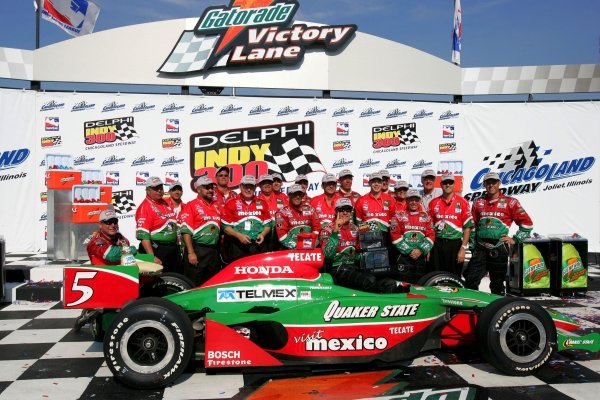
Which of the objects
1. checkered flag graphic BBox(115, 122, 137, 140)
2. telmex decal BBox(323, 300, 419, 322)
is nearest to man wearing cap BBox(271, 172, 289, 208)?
telmex decal BBox(323, 300, 419, 322)

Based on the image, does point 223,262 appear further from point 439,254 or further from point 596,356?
point 596,356

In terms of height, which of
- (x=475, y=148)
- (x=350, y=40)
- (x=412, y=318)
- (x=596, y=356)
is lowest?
(x=596, y=356)

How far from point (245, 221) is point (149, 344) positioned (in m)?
2.24

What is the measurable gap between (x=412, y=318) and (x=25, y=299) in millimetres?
5262

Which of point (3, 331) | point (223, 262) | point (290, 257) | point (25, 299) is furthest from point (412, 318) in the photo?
point (25, 299)

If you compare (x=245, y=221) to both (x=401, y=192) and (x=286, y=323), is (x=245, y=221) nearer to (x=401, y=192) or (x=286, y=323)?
(x=401, y=192)

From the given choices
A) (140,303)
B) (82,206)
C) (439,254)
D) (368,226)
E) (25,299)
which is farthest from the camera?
(82,206)

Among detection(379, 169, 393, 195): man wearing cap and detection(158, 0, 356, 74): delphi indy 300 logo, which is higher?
detection(158, 0, 356, 74): delphi indy 300 logo

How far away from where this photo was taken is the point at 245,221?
5789mm

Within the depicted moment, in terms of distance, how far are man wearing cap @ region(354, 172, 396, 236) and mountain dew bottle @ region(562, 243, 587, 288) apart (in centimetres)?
264

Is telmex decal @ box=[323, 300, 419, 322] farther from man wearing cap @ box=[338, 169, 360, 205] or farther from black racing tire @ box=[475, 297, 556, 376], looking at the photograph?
man wearing cap @ box=[338, 169, 360, 205]

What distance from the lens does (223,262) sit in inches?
243

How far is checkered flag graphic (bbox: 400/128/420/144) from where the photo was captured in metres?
11.8

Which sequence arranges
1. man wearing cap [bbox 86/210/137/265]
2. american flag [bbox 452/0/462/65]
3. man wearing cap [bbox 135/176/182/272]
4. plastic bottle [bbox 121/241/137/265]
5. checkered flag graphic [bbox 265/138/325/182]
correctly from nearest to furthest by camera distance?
plastic bottle [bbox 121/241/137/265]
man wearing cap [bbox 86/210/137/265]
man wearing cap [bbox 135/176/182/272]
checkered flag graphic [bbox 265/138/325/182]
american flag [bbox 452/0/462/65]
